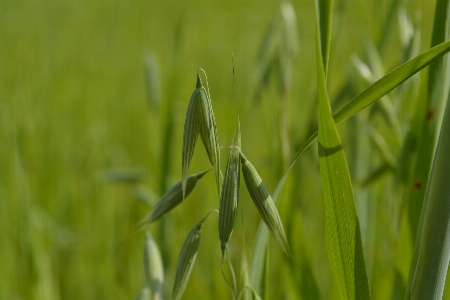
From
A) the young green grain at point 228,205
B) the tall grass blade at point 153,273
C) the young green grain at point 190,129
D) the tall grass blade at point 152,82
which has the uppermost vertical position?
the tall grass blade at point 152,82

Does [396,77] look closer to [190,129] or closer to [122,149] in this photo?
[190,129]

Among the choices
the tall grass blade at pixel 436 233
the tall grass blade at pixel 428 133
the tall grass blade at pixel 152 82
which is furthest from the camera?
the tall grass blade at pixel 152 82

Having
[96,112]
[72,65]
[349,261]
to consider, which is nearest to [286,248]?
[349,261]

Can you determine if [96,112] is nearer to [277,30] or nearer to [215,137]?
[277,30]

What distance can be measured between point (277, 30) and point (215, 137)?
1.67 feet

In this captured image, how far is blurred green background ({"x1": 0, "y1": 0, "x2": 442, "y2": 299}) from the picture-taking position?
0.82 m

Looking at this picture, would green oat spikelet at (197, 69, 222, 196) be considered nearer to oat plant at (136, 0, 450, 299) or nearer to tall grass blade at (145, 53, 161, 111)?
oat plant at (136, 0, 450, 299)

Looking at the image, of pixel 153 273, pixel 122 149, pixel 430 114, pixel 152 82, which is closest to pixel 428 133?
pixel 430 114

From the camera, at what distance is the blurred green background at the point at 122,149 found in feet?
2.70

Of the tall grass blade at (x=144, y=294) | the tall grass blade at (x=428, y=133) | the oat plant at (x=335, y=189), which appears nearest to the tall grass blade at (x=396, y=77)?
the oat plant at (x=335, y=189)

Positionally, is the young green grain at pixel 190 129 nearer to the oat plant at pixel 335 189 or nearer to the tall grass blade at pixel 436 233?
the oat plant at pixel 335 189

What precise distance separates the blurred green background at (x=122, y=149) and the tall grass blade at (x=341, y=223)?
0.21 feet

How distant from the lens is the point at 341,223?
0.36 metres

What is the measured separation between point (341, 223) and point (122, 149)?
1429mm
